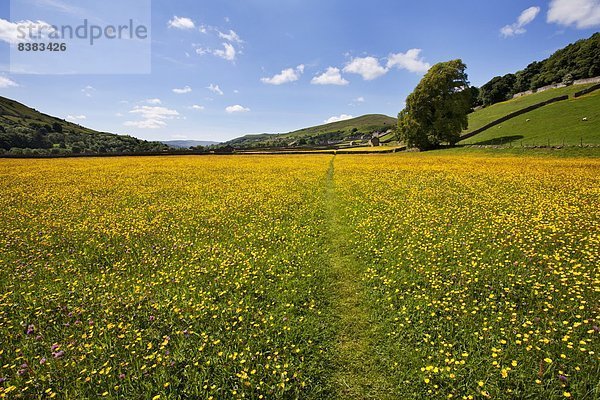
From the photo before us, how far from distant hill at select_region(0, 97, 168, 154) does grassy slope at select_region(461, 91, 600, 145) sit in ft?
275

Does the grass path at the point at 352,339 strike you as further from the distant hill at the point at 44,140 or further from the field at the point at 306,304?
the distant hill at the point at 44,140

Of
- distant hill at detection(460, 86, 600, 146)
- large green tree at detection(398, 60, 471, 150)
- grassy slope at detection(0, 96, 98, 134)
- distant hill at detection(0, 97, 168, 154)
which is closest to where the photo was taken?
distant hill at detection(460, 86, 600, 146)

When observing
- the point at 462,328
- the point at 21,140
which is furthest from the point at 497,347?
the point at 21,140

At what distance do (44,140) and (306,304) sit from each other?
579ft

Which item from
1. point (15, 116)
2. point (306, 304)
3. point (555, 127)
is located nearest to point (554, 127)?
point (555, 127)

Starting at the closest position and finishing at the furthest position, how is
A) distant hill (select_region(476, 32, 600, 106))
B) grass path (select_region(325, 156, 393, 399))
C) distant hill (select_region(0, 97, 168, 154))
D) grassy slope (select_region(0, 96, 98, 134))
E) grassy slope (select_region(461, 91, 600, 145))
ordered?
grass path (select_region(325, 156, 393, 399)) → grassy slope (select_region(461, 91, 600, 145)) → distant hill (select_region(476, 32, 600, 106)) → distant hill (select_region(0, 97, 168, 154)) → grassy slope (select_region(0, 96, 98, 134))

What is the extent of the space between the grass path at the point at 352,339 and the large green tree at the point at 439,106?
53388mm

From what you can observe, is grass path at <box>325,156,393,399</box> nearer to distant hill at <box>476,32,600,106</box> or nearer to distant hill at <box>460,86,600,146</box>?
distant hill at <box>460,86,600,146</box>

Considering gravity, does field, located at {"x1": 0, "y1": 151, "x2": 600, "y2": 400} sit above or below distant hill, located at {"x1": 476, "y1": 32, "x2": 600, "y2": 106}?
below

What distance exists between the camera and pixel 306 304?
6.83 m

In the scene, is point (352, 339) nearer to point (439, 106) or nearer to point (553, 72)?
point (439, 106)

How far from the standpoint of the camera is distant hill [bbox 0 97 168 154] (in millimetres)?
A: 95475

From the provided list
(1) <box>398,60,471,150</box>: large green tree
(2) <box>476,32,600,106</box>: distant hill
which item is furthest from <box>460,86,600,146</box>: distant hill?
(2) <box>476,32,600,106</box>: distant hill

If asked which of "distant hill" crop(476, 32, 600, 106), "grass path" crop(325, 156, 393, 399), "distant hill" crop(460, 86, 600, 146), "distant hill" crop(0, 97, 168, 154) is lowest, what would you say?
"grass path" crop(325, 156, 393, 399)
